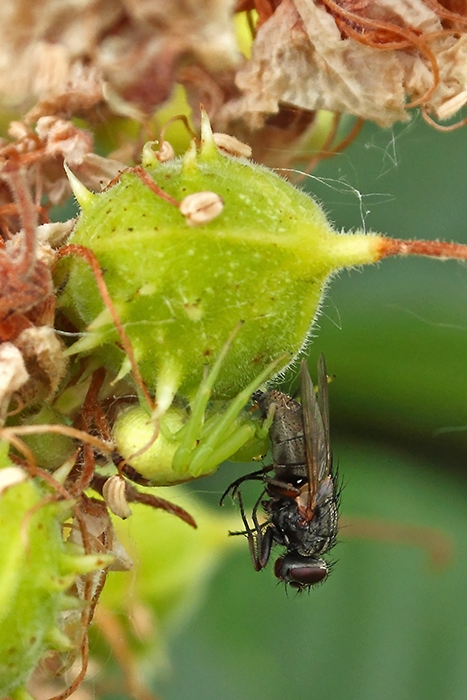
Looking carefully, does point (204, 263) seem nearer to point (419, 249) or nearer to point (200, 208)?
point (200, 208)

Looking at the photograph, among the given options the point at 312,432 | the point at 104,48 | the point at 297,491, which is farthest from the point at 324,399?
the point at 104,48

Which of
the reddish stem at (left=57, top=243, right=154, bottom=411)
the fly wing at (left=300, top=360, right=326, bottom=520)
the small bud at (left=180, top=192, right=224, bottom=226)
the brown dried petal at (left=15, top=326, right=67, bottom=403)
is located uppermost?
the small bud at (left=180, top=192, right=224, bottom=226)

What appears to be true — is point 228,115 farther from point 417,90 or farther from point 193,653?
point 193,653

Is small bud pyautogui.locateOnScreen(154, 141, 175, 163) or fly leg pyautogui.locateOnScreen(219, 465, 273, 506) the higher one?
small bud pyautogui.locateOnScreen(154, 141, 175, 163)

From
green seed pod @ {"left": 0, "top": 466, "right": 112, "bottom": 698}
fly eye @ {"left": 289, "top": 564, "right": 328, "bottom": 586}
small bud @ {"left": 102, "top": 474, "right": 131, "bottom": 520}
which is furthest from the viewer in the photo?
fly eye @ {"left": 289, "top": 564, "right": 328, "bottom": 586}

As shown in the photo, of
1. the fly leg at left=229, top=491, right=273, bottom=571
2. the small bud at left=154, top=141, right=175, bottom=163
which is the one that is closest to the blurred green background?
the fly leg at left=229, top=491, right=273, bottom=571

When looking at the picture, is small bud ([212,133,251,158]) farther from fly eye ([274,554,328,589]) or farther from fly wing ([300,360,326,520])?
fly eye ([274,554,328,589])

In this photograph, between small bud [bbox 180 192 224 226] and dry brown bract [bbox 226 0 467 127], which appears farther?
dry brown bract [bbox 226 0 467 127]
